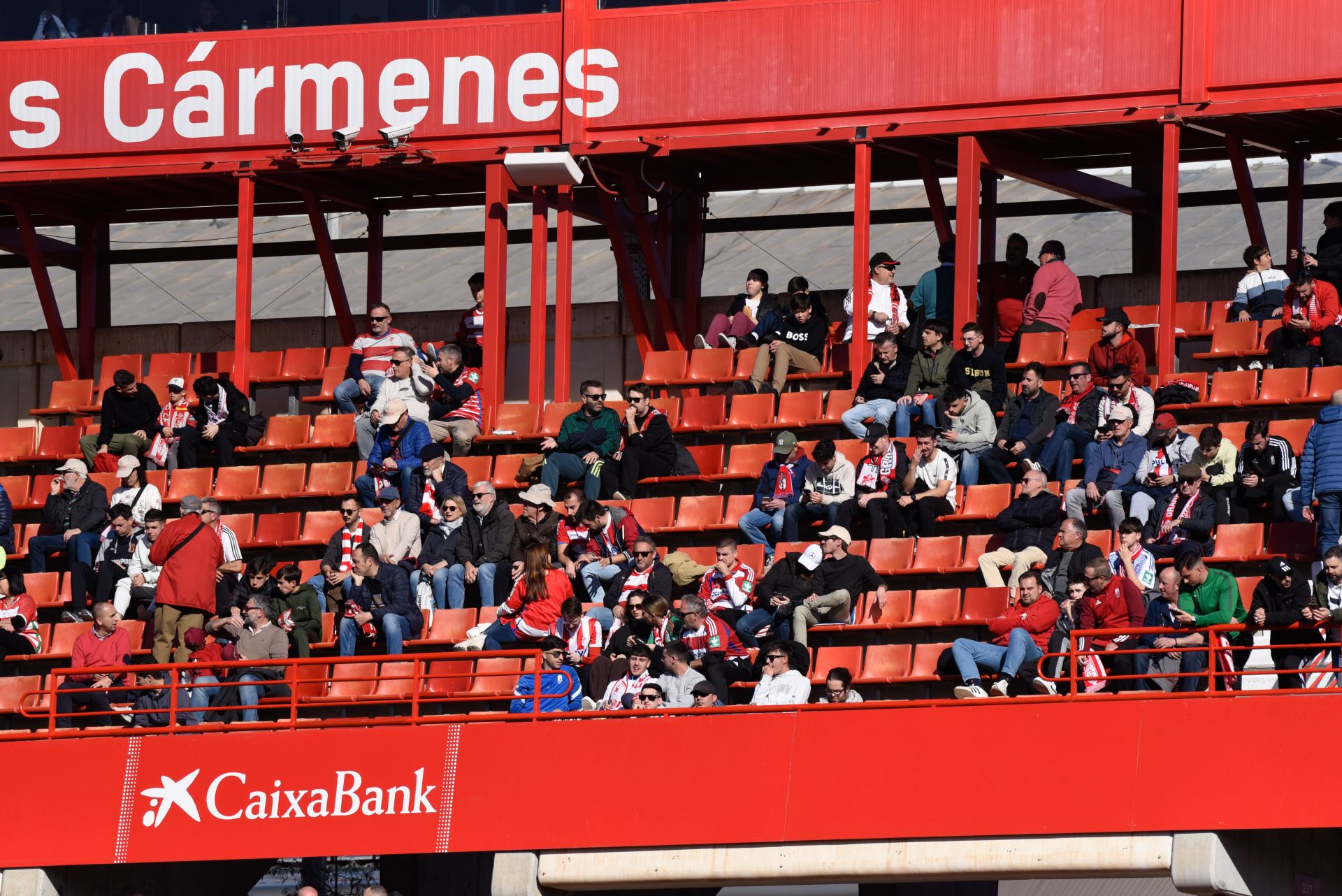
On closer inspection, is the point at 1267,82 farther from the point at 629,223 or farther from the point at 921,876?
the point at 921,876

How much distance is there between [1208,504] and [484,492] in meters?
5.19

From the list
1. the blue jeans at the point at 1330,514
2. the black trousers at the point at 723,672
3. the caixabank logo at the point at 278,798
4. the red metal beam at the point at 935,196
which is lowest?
the caixabank logo at the point at 278,798

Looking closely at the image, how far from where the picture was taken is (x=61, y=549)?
65.5 ft

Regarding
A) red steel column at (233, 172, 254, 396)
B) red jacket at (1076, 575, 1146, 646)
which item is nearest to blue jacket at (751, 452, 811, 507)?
red jacket at (1076, 575, 1146, 646)

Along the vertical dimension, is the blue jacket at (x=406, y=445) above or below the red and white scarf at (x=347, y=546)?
above

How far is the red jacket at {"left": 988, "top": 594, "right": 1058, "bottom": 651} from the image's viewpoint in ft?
51.5

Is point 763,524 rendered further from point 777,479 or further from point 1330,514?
point 1330,514

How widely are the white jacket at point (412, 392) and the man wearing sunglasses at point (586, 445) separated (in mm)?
1300

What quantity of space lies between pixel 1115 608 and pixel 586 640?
3.58 m

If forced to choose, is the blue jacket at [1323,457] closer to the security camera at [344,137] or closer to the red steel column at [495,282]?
the red steel column at [495,282]

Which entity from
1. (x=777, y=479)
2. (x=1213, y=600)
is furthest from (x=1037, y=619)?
(x=777, y=479)

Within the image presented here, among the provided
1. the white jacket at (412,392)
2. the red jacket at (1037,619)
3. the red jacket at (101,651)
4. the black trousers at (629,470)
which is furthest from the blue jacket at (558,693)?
the white jacket at (412,392)

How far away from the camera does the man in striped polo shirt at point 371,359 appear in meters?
20.8

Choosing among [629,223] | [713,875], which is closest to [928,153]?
[629,223]
